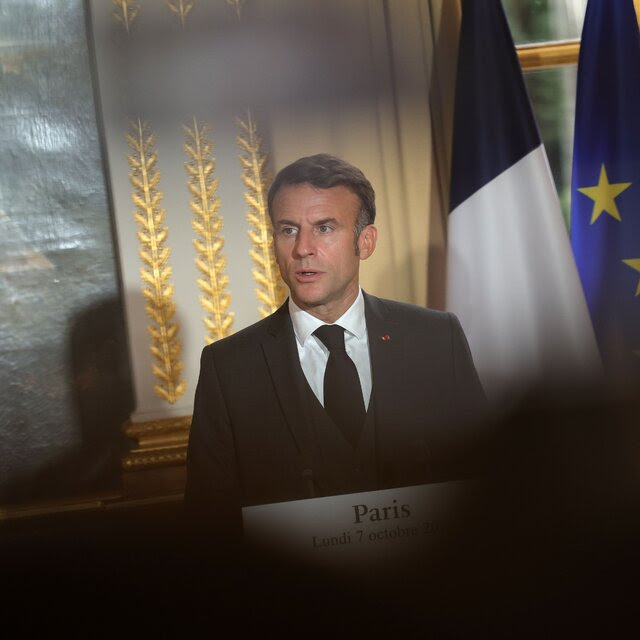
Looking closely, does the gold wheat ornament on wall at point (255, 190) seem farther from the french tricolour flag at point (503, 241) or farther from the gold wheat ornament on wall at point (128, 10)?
the french tricolour flag at point (503, 241)

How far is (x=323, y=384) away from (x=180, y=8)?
1.21m

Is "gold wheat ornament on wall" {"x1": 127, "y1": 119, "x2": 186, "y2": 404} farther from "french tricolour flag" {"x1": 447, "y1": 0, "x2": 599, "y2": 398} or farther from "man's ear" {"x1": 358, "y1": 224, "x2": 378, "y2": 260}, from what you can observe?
"french tricolour flag" {"x1": 447, "y1": 0, "x2": 599, "y2": 398}

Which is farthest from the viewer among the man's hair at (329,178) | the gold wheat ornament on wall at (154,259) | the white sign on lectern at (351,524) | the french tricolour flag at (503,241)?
the french tricolour flag at (503,241)

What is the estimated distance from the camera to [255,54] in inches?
94.9

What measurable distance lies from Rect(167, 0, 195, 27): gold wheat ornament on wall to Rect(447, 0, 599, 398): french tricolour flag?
908mm

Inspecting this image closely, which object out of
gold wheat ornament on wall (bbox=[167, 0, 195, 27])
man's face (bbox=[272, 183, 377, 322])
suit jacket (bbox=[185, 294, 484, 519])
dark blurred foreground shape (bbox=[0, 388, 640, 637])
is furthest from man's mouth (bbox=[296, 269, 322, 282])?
gold wheat ornament on wall (bbox=[167, 0, 195, 27])

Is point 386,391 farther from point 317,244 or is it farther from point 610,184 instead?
point 610,184

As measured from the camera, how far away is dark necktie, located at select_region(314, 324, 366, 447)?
226 cm

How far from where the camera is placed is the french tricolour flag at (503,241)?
2605 millimetres

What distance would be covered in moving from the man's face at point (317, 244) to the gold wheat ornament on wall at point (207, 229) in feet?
0.75

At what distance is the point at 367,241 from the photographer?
2.29 m

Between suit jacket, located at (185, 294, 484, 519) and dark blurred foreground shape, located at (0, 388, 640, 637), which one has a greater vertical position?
suit jacket, located at (185, 294, 484, 519)

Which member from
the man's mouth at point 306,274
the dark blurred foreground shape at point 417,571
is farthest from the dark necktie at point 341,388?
the dark blurred foreground shape at point 417,571

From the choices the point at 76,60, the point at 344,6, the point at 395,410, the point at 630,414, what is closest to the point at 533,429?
the point at 630,414
